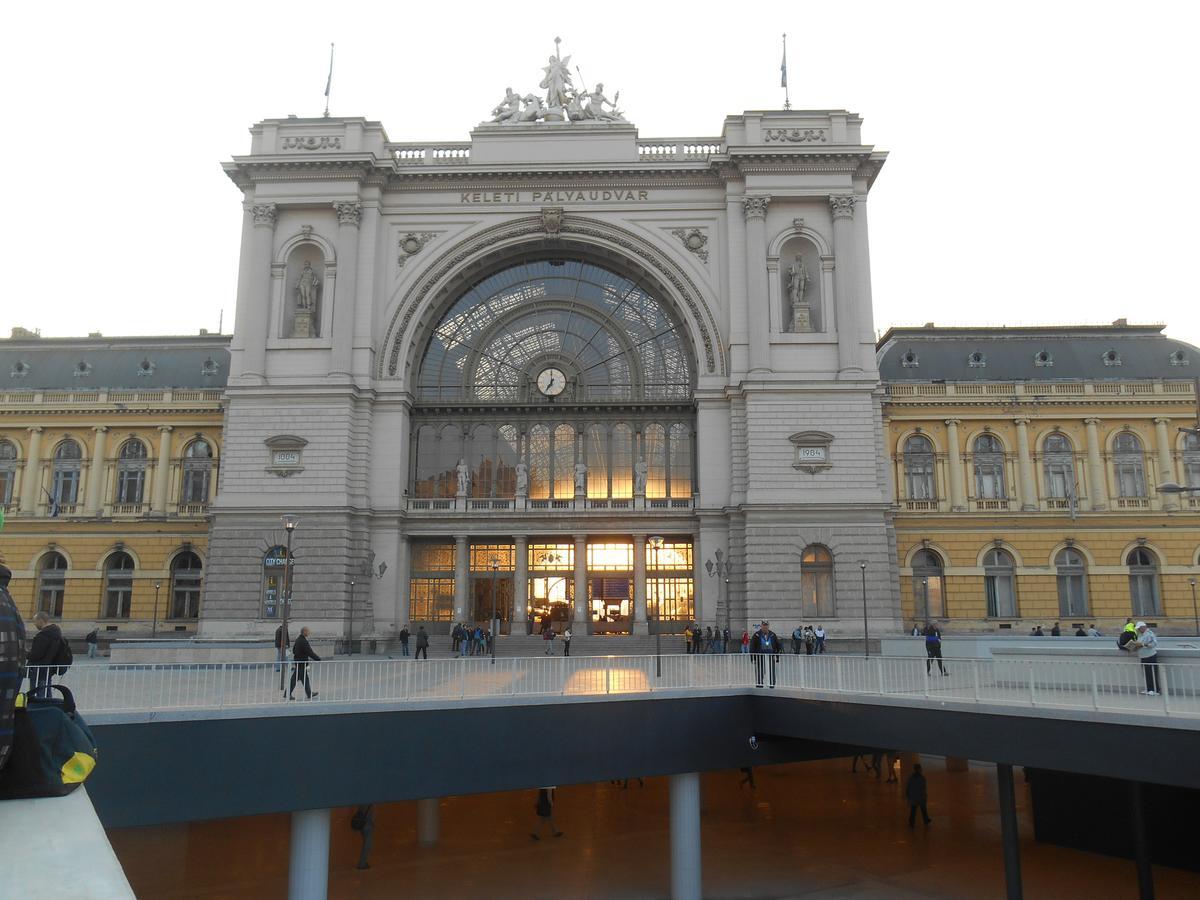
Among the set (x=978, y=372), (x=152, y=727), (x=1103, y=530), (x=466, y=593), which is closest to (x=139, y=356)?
(x=466, y=593)

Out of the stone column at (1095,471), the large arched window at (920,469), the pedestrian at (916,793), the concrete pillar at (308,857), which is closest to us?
the concrete pillar at (308,857)

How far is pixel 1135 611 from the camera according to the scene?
51.9 m

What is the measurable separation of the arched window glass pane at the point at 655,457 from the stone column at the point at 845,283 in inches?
404

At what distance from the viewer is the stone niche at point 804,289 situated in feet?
162

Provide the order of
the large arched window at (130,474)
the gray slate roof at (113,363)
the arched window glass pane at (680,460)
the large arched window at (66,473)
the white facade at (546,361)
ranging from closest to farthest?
the white facade at (546,361) → the arched window glass pane at (680,460) → the large arched window at (66,473) → the large arched window at (130,474) → the gray slate roof at (113,363)

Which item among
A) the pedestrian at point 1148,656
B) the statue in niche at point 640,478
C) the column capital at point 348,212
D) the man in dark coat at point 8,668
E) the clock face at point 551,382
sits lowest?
the pedestrian at point 1148,656

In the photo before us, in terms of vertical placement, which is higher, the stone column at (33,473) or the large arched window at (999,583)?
the stone column at (33,473)

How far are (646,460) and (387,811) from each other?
24891mm

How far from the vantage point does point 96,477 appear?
55219 mm

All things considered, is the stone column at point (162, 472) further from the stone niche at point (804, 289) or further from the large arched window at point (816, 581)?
the large arched window at point (816, 581)

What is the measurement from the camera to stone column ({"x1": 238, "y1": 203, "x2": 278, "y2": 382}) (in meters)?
49.7

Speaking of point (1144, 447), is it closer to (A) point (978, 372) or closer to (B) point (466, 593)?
(A) point (978, 372)

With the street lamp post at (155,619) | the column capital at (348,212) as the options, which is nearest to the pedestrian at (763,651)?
the column capital at (348,212)

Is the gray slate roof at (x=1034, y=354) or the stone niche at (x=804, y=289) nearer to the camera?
the stone niche at (x=804, y=289)
